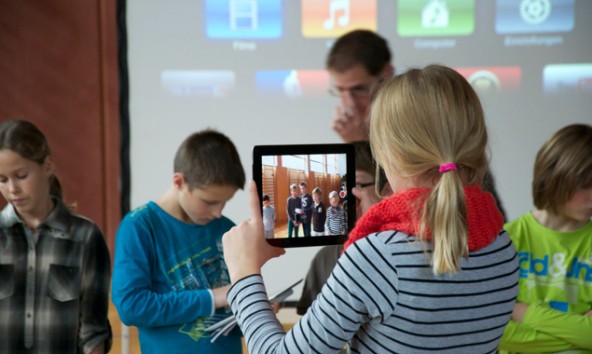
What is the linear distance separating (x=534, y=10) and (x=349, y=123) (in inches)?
50.6

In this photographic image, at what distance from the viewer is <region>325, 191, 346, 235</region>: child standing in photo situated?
1.26 meters

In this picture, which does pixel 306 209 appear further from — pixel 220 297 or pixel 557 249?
pixel 557 249

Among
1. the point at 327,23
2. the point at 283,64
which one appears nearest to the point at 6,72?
the point at 283,64

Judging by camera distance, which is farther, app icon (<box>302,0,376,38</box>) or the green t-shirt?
app icon (<box>302,0,376,38</box>)

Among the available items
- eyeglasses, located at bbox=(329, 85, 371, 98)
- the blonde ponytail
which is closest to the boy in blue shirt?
eyeglasses, located at bbox=(329, 85, 371, 98)

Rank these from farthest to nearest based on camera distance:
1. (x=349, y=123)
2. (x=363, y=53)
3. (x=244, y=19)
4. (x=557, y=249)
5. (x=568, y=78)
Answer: (x=568, y=78), (x=244, y=19), (x=349, y=123), (x=363, y=53), (x=557, y=249)

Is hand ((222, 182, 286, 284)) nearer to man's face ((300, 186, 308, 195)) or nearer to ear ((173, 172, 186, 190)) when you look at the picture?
man's face ((300, 186, 308, 195))

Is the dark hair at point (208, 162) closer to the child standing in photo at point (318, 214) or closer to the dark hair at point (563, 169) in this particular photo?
the child standing in photo at point (318, 214)

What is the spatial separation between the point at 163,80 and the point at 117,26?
0.39 metres

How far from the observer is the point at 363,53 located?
268 cm

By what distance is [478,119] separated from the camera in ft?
3.32

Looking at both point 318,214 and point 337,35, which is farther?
point 337,35

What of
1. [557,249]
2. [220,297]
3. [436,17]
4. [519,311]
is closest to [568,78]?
[436,17]

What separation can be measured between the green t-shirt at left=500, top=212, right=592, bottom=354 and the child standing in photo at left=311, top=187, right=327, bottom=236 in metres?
0.88
